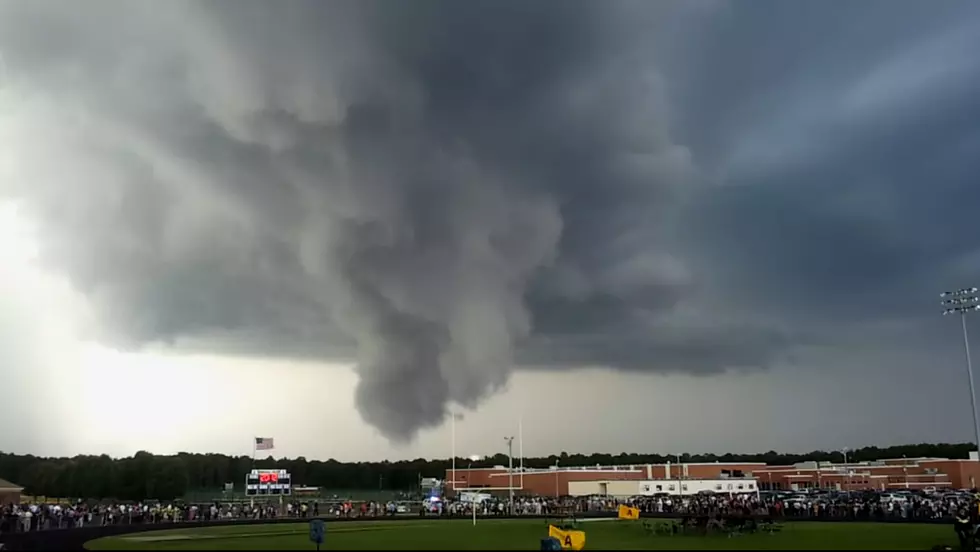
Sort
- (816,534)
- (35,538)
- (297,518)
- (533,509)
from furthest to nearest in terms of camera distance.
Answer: (533,509) → (297,518) → (816,534) → (35,538)

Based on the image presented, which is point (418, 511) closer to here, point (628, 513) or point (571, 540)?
point (628, 513)

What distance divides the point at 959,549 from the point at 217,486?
521 ft

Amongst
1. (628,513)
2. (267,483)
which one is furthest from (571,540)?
(267,483)

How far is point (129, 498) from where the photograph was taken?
429ft

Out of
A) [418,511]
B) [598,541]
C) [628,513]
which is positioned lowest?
[418,511]

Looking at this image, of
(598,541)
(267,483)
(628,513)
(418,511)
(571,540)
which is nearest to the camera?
(571,540)

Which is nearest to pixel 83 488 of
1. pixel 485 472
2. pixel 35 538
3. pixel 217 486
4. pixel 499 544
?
pixel 217 486

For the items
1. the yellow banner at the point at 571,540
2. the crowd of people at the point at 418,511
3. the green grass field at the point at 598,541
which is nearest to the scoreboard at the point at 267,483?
the crowd of people at the point at 418,511

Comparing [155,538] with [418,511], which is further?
[418,511]

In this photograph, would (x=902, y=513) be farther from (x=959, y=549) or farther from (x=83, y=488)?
(x=83, y=488)

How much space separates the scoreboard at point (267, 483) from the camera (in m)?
88.6

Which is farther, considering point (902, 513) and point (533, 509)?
point (533, 509)

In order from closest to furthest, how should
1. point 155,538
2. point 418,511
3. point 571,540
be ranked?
1. point 571,540
2. point 155,538
3. point 418,511

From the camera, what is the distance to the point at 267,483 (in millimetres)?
89188
